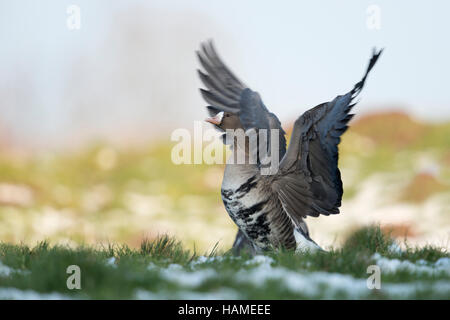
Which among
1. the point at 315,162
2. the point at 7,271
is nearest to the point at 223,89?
the point at 315,162

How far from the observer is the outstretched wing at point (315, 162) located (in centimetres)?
573

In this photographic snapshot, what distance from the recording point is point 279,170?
6.05 metres

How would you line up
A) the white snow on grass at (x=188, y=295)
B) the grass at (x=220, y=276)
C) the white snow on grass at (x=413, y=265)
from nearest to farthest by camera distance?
1. the white snow on grass at (x=188, y=295)
2. the grass at (x=220, y=276)
3. the white snow on grass at (x=413, y=265)

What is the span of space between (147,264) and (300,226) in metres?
2.10

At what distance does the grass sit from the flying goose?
2.84 feet

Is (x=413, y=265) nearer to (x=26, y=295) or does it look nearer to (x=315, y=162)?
(x=315, y=162)

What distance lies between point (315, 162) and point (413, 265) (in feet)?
5.41

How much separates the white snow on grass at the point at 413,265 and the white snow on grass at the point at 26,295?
9.47 feet

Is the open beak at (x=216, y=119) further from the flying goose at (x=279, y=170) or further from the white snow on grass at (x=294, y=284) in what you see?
the white snow on grass at (x=294, y=284)

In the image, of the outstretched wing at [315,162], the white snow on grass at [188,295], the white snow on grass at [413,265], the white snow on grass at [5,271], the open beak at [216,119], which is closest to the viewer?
the white snow on grass at [188,295]

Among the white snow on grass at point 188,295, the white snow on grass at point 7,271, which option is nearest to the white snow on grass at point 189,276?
the white snow on grass at point 188,295

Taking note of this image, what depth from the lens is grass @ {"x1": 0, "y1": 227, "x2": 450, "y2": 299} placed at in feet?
13.1
